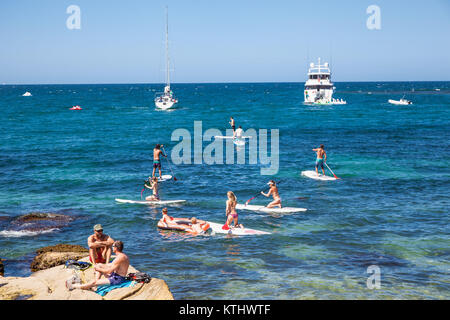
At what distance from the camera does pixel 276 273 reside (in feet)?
45.4

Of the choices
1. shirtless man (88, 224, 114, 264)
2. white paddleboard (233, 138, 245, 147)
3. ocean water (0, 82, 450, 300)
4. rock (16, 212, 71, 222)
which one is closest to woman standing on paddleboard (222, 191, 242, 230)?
ocean water (0, 82, 450, 300)

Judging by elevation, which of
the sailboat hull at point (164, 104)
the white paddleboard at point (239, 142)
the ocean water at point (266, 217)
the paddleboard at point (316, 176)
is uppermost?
the sailboat hull at point (164, 104)

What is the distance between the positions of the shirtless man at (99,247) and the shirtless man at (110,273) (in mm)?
1205

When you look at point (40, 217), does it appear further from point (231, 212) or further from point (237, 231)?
point (237, 231)

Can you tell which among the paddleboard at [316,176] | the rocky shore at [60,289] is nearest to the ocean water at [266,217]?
the paddleboard at [316,176]

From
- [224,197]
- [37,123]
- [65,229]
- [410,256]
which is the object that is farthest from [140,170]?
[37,123]

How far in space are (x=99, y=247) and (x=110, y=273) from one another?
1.56 meters

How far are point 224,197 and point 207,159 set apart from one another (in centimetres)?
1253

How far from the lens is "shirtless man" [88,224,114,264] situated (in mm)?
12062

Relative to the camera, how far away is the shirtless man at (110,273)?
10.6m

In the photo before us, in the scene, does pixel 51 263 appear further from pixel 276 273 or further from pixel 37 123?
pixel 37 123

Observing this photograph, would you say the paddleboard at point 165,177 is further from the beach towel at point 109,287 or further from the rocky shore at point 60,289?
the beach towel at point 109,287

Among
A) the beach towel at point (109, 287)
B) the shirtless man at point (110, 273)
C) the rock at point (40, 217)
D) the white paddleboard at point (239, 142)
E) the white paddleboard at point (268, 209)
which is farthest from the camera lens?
the white paddleboard at point (239, 142)

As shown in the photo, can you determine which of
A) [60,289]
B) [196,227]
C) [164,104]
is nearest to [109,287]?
[60,289]
